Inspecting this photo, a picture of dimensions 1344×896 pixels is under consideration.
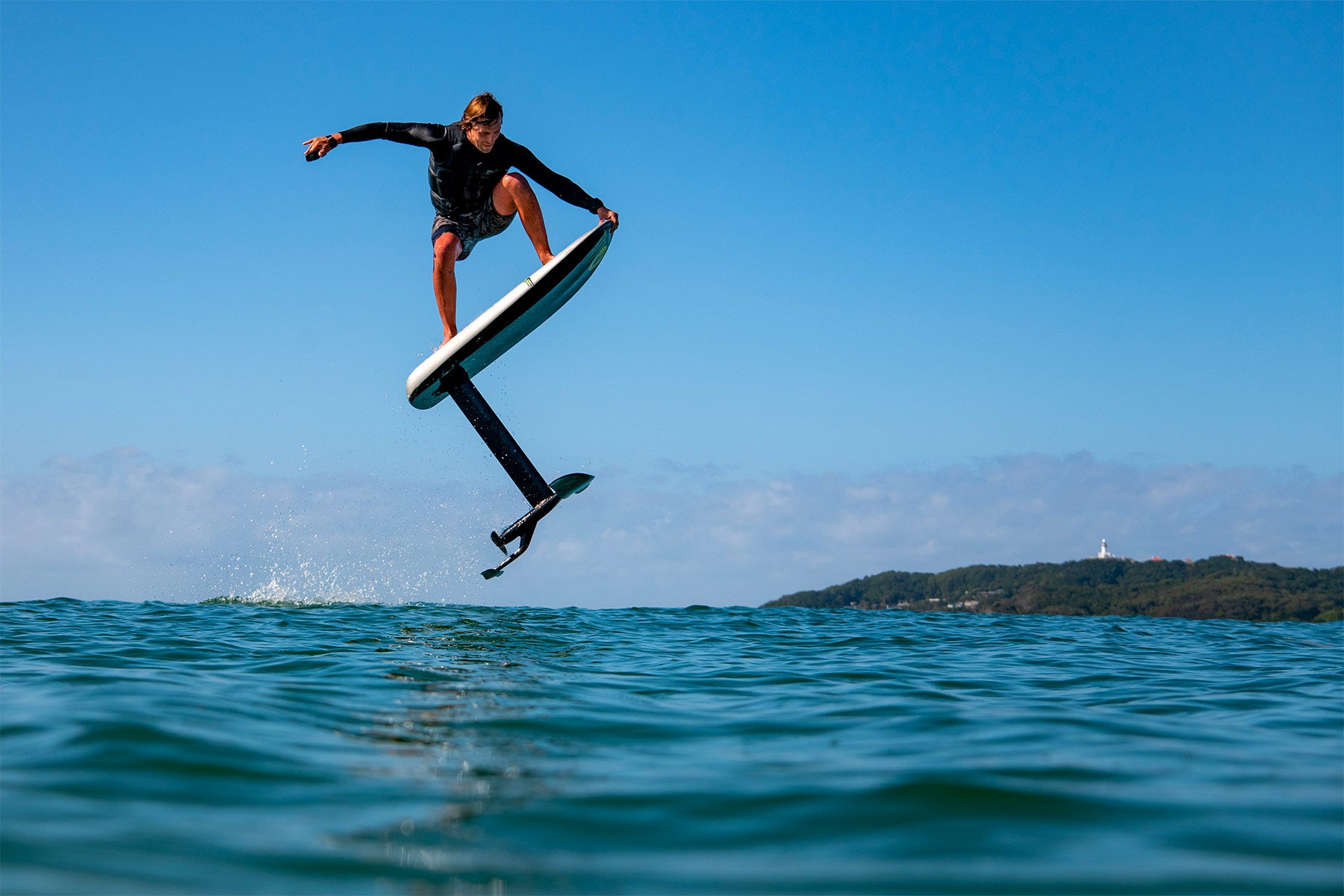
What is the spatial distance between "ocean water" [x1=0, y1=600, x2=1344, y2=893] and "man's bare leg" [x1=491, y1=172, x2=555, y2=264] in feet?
14.3

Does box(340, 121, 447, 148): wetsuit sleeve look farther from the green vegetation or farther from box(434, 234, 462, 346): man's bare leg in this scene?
the green vegetation

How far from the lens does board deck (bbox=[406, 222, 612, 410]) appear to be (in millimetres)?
9180

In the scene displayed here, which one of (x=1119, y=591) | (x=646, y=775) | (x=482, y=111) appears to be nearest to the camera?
(x=646, y=775)

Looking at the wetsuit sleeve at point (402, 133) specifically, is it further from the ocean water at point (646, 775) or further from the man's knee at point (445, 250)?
the ocean water at point (646, 775)

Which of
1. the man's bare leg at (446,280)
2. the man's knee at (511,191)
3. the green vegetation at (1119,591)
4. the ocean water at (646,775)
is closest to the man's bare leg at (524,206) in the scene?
the man's knee at (511,191)

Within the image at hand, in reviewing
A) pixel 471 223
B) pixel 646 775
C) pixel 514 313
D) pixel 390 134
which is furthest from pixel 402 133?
pixel 646 775

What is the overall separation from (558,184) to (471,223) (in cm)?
103

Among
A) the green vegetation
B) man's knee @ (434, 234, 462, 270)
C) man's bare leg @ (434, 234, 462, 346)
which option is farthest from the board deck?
the green vegetation

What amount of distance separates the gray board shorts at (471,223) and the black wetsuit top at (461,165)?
0.17 ft

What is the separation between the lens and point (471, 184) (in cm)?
943

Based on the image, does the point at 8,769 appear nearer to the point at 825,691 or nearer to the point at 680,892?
the point at 680,892

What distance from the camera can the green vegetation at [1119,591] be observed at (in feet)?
126

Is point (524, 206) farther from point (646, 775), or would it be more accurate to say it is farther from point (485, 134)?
point (646, 775)

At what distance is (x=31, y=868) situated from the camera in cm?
252
